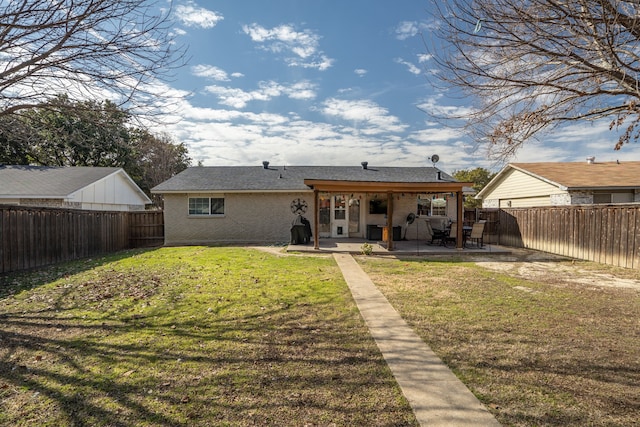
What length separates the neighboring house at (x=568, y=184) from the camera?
50.4ft

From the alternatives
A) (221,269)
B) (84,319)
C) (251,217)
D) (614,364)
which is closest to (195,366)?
(84,319)

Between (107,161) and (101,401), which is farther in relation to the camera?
(107,161)

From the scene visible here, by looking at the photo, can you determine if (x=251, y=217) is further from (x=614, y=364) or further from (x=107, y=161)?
(x=107, y=161)

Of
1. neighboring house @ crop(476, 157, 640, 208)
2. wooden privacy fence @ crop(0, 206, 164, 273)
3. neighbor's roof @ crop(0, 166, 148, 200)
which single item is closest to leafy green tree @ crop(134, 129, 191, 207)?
neighbor's roof @ crop(0, 166, 148, 200)

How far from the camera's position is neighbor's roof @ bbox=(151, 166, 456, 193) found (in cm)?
1633

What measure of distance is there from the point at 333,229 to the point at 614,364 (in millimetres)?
13487

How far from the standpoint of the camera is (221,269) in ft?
30.0

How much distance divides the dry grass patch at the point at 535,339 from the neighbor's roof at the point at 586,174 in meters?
9.13

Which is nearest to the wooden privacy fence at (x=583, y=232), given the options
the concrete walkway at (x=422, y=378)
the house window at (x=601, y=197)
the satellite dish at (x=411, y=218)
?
the house window at (x=601, y=197)

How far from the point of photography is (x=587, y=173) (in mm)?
17297

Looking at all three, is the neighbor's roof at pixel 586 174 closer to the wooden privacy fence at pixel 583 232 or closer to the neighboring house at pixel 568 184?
the neighboring house at pixel 568 184

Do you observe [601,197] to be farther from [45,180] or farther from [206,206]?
[45,180]

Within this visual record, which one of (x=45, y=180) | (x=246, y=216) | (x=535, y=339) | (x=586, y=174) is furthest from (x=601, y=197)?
(x=45, y=180)

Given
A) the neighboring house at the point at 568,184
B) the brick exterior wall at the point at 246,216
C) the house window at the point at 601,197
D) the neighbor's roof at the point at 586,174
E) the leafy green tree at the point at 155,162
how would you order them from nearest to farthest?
the neighbor's roof at the point at 586,174, the neighboring house at the point at 568,184, the house window at the point at 601,197, the brick exterior wall at the point at 246,216, the leafy green tree at the point at 155,162
